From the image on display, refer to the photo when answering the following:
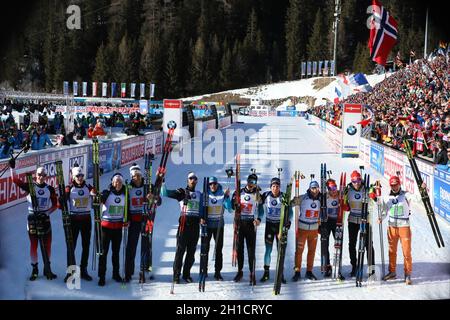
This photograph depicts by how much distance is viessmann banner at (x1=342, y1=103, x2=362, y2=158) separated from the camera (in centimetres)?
2112

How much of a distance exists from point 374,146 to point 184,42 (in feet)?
267

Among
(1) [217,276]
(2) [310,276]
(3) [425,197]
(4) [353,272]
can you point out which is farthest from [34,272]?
(3) [425,197]

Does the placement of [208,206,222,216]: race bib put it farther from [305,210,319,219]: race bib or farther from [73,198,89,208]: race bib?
[73,198,89,208]: race bib

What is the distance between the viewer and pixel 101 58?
293 ft

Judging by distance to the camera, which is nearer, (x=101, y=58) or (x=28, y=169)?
(x=28, y=169)

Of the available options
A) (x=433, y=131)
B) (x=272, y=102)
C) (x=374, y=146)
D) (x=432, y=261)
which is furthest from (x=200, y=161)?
(x=272, y=102)

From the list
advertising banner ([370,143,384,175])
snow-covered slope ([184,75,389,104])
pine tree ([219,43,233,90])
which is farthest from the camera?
pine tree ([219,43,233,90])

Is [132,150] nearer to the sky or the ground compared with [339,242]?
nearer to the sky

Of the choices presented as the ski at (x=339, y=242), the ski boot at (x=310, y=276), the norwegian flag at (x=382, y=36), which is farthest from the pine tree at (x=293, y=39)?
the ski boot at (x=310, y=276)

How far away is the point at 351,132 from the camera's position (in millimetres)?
21312

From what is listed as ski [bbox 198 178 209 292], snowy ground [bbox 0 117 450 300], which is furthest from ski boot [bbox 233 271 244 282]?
ski [bbox 198 178 209 292]

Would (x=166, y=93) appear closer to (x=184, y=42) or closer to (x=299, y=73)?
(x=184, y=42)

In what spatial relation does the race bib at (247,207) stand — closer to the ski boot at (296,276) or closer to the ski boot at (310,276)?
the ski boot at (296,276)

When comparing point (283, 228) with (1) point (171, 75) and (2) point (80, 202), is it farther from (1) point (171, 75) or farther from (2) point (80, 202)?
(1) point (171, 75)
